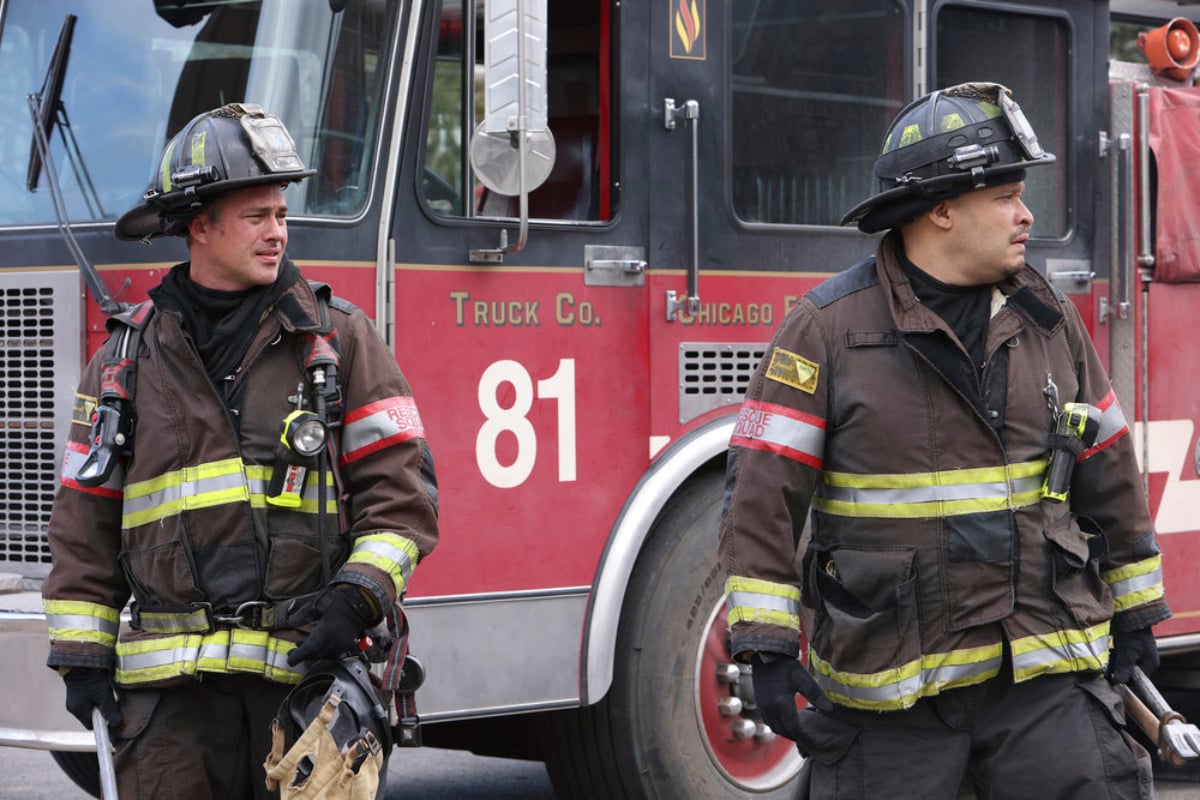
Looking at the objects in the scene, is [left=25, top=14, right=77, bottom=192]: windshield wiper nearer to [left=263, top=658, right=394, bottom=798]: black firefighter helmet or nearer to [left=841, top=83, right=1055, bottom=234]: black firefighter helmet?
[left=263, top=658, right=394, bottom=798]: black firefighter helmet

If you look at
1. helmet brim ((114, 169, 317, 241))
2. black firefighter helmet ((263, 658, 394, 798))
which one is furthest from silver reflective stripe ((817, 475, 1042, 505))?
helmet brim ((114, 169, 317, 241))

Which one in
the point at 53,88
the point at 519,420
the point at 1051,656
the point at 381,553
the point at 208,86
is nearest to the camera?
the point at 1051,656

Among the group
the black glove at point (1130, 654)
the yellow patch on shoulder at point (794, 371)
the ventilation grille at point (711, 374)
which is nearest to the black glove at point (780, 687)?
the yellow patch on shoulder at point (794, 371)

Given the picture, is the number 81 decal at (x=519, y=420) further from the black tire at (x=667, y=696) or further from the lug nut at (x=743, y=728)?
the lug nut at (x=743, y=728)

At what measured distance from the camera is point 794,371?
3.56m

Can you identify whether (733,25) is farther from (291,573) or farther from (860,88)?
(291,573)

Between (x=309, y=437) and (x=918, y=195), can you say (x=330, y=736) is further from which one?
(x=918, y=195)

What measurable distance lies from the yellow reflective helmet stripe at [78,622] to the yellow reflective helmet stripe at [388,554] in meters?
0.51

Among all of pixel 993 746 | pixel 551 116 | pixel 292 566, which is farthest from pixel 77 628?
pixel 551 116

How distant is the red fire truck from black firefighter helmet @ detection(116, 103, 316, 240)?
108 centimetres

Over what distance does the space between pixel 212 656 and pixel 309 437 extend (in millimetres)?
463

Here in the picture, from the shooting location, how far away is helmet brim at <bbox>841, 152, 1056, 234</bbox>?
11.7 ft

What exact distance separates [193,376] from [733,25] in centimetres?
272

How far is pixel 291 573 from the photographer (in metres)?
3.62
